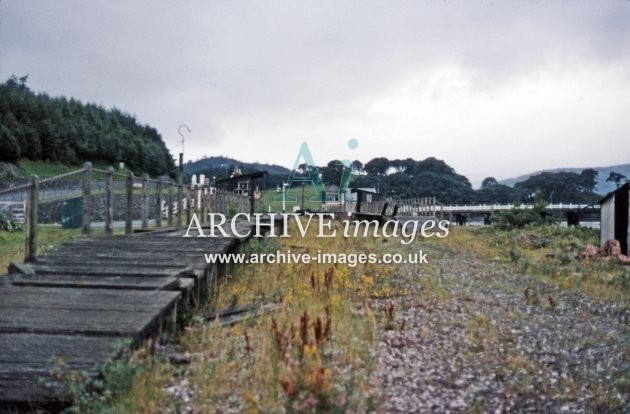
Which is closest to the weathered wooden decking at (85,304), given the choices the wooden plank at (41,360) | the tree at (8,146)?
the wooden plank at (41,360)

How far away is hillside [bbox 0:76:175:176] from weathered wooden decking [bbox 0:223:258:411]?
1211 inches

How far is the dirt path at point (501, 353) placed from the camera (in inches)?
138

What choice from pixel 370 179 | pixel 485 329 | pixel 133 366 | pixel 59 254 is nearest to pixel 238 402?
pixel 133 366

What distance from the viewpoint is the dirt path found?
3.51m

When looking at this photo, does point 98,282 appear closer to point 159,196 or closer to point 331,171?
point 159,196

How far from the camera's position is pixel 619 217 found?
50.6 feet

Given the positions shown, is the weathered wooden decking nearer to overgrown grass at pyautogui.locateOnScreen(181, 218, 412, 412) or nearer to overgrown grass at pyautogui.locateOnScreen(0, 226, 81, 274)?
overgrown grass at pyautogui.locateOnScreen(181, 218, 412, 412)

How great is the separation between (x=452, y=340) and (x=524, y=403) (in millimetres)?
1382

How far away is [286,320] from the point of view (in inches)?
199

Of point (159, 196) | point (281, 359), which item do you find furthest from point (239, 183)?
point (281, 359)

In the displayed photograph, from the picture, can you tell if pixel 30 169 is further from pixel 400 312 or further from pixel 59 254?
pixel 400 312

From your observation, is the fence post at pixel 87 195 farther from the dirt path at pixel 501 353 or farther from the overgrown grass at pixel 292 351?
the dirt path at pixel 501 353

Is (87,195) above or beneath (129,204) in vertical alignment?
above

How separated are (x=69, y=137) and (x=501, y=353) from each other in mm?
55988
